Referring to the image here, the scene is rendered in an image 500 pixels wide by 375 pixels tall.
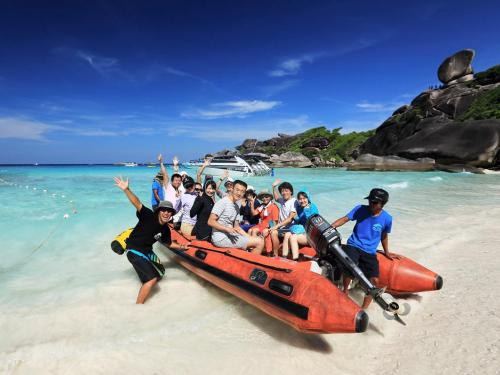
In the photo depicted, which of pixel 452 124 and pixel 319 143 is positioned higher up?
pixel 452 124

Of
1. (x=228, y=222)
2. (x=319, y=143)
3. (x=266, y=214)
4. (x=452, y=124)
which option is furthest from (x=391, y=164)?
(x=228, y=222)

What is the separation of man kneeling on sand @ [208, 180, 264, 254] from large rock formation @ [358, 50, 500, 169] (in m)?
31.8

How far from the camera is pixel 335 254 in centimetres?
334

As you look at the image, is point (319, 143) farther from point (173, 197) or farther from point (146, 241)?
point (146, 241)

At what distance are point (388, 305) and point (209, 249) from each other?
7.90 ft

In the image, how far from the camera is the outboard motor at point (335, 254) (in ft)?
9.68

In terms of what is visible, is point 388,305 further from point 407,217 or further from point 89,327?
point 407,217

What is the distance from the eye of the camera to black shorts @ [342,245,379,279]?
11.1ft

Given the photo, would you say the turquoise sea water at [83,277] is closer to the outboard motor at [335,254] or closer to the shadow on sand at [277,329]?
the shadow on sand at [277,329]

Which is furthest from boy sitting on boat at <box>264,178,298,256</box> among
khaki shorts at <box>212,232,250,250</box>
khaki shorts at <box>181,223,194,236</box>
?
khaki shorts at <box>181,223,194,236</box>

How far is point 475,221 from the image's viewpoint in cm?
795

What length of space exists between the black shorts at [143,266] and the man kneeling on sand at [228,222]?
93cm

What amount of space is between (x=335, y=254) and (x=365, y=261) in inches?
15.0

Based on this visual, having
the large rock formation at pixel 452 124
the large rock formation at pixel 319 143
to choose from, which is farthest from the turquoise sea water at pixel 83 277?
the large rock formation at pixel 319 143
